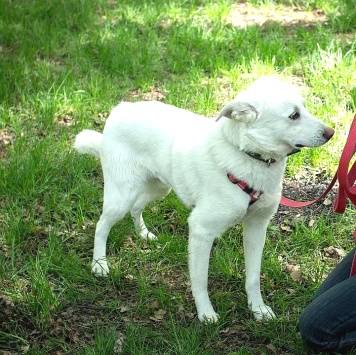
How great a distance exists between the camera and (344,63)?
5801mm

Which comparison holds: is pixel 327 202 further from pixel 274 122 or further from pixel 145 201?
pixel 274 122

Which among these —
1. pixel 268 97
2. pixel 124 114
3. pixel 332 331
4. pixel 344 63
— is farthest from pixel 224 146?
pixel 344 63

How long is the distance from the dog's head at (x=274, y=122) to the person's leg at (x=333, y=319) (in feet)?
2.34

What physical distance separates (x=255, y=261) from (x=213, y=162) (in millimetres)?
616

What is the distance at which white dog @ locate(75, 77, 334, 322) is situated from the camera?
Result: 325cm

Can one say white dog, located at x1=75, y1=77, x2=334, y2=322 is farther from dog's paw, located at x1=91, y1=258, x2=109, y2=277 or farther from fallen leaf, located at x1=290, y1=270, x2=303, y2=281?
fallen leaf, located at x1=290, y1=270, x2=303, y2=281

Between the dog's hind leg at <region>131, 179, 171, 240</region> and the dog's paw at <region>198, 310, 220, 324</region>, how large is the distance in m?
0.83

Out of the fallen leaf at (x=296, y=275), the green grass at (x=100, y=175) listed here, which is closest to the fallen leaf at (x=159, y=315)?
the green grass at (x=100, y=175)

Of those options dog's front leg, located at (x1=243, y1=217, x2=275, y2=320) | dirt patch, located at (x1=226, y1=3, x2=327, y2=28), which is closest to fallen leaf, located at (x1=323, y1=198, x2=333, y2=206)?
dog's front leg, located at (x1=243, y1=217, x2=275, y2=320)

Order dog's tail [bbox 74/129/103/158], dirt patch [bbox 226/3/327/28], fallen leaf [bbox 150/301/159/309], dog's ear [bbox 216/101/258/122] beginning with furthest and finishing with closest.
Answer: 1. dirt patch [bbox 226/3/327/28]
2. dog's tail [bbox 74/129/103/158]
3. fallen leaf [bbox 150/301/159/309]
4. dog's ear [bbox 216/101/258/122]

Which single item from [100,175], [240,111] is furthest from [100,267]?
[240,111]

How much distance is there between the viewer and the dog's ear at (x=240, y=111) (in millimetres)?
3201

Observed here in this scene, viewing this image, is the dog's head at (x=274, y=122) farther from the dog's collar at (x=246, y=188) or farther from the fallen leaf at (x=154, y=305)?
the fallen leaf at (x=154, y=305)

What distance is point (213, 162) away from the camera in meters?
3.45
